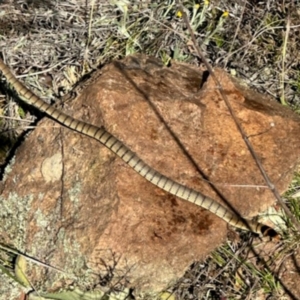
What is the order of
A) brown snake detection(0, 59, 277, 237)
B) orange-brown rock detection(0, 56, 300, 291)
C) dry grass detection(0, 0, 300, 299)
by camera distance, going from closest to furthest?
orange-brown rock detection(0, 56, 300, 291)
brown snake detection(0, 59, 277, 237)
dry grass detection(0, 0, 300, 299)

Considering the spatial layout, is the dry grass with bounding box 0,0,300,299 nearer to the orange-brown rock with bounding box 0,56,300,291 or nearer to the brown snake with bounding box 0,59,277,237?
the orange-brown rock with bounding box 0,56,300,291

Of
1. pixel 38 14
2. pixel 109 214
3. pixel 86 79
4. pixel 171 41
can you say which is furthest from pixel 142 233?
pixel 38 14

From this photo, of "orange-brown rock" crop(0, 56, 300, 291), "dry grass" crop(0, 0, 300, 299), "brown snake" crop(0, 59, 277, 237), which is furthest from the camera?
"dry grass" crop(0, 0, 300, 299)

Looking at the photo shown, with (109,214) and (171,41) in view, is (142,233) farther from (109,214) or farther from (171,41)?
(171,41)

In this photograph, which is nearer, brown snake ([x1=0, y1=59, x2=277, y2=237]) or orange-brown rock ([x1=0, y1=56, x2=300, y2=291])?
orange-brown rock ([x1=0, y1=56, x2=300, y2=291])

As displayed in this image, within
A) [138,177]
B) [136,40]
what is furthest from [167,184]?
[136,40]

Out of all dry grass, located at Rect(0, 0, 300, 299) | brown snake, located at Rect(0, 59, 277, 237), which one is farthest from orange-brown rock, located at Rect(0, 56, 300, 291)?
dry grass, located at Rect(0, 0, 300, 299)
